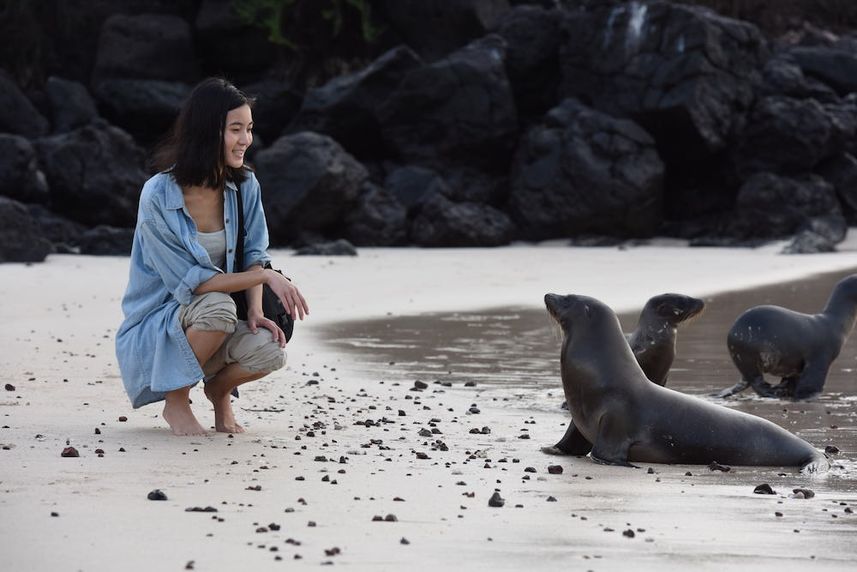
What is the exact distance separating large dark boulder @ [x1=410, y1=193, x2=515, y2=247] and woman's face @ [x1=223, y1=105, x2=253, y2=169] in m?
16.9

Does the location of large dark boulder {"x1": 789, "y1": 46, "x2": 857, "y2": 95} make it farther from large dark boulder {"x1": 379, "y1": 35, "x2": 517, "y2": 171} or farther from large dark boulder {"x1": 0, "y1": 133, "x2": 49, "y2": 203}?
large dark boulder {"x1": 0, "y1": 133, "x2": 49, "y2": 203}

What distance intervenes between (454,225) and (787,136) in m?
7.02

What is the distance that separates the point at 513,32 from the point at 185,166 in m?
22.9

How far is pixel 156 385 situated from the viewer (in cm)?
612

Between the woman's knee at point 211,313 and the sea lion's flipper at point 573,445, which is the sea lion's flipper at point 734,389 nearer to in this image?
the sea lion's flipper at point 573,445

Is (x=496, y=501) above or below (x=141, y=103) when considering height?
below

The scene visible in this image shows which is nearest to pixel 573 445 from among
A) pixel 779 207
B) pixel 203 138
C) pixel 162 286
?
pixel 162 286

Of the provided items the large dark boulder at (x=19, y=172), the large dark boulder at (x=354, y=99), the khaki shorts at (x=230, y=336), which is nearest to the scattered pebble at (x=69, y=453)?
the khaki shorts at (x=230, y=336)

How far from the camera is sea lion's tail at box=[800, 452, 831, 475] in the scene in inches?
225

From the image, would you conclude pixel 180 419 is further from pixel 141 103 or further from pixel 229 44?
pixel 229 44

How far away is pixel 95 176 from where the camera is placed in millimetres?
23891

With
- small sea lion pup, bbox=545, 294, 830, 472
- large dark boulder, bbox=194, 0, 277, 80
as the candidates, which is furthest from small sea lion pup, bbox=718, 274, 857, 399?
large dark boulder, bbox=194, 0, 277, 80

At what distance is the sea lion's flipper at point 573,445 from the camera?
617 centimetres

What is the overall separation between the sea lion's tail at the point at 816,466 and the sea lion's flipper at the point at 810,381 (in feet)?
8.20
